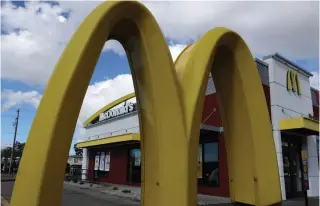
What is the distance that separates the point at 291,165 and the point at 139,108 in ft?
46.4

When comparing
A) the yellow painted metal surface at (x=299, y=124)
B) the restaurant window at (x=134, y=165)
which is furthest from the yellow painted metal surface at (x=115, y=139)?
the yellow painted metal surface at (x=299, y=124)

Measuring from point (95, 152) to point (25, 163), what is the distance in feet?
85.1

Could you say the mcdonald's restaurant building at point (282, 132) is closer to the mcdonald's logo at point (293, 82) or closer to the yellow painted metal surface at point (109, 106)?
the mcdonald's logo at point (293, 82)

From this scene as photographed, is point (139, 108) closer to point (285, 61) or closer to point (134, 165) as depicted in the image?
point (285, 61)

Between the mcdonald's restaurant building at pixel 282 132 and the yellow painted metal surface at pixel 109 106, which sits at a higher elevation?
the yellow painted metal surface at pixel 109 106

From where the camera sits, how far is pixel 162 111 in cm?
716

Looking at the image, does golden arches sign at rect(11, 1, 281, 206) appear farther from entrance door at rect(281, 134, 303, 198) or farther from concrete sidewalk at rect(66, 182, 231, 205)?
entrance door at rect(281, 134, 303, 198)

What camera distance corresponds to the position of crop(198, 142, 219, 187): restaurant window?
17.1 m

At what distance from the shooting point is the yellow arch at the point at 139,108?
529 cm

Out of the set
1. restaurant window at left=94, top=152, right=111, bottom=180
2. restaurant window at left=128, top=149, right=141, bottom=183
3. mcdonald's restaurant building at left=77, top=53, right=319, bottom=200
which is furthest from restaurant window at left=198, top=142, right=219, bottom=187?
restaurant window at left=94, top=152, right=111, bottom=180

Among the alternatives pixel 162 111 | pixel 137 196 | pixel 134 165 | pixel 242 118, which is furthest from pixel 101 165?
pixel 162 111

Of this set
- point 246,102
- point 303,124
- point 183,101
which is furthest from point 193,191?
point 303,124

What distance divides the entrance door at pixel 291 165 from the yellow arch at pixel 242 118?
9.78 meters

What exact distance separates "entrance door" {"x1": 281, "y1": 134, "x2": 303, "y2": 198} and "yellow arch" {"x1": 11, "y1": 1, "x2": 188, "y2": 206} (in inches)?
500
